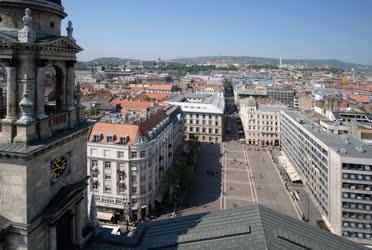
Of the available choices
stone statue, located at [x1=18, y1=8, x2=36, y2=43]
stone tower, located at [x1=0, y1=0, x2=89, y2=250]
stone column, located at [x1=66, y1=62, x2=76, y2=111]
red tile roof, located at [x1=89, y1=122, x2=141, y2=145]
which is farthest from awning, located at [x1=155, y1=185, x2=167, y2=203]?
stone statue, located at [x1=18, y1=8, x2=36, y2=43]

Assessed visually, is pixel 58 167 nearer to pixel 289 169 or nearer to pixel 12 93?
pixel 12 93

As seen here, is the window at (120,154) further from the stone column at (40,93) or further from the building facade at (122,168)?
the stone column at (40,93)

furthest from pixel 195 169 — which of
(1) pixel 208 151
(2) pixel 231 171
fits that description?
(1) pixel 208 151

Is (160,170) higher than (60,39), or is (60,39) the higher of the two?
(60,39)

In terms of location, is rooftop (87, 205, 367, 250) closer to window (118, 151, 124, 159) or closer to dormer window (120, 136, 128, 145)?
window (118, 151, 124, 159)

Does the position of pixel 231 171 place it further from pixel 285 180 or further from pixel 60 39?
pixel 60 39

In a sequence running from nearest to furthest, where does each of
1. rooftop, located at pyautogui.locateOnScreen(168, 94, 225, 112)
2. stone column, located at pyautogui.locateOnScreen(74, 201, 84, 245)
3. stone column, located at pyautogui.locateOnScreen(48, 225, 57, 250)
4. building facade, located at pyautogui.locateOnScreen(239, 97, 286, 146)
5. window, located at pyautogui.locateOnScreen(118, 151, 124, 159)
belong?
stone column, located at pyautogui.locateOnScreen(48, 225, 57, 250) < stone column, located at pyautogui.locateOnScreen(74, 201, 84, 245) < window, located at pyautogui.locateOnScreen(118, 151, 124, 159) < building facade, located at pyautogui.locateOnScreen(239, 97, 286, 146) < rooftop, located at pyautogui.locateOnScreen(168, 94, 225, 112)

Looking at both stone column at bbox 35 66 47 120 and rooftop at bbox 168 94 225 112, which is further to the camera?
rooftop at bbox 168 94 225 112
